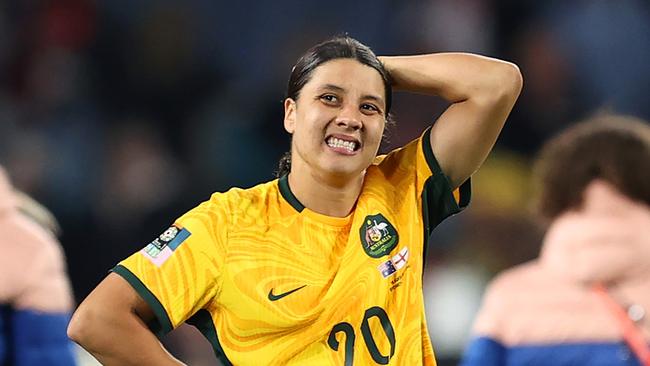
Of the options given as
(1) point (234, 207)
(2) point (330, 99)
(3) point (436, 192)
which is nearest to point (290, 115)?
(2) point (330, 99)

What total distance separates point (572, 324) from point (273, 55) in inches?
169

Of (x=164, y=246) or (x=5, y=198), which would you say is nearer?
(x=164, y=246)

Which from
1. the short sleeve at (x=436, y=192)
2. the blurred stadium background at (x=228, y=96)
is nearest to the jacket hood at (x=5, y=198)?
the short sleeve at (x=436, y=192)

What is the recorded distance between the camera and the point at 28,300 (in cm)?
399

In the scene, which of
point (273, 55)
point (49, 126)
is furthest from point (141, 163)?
point (273, 55)

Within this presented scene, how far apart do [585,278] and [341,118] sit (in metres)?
1.01

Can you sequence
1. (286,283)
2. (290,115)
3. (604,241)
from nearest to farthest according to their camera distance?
(286,283) → (290,115) → (604,241)

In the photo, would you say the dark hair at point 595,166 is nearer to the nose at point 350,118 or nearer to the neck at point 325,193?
the neck at point 325,193

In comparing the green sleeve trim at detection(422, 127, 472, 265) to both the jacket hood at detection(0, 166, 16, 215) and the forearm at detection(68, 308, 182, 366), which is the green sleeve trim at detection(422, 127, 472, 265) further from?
the jacket hood at detection(0, 166, 16, 215)

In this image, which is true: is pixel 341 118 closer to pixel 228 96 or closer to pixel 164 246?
pixel 164 246

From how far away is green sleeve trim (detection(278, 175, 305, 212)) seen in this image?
3353mm

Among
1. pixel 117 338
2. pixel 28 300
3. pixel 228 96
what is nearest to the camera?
pixel 117 338

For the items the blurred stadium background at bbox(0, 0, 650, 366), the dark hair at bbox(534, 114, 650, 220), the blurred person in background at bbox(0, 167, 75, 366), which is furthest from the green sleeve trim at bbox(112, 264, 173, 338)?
the blurred stadium background at bbox(0, 0, 650, 366)

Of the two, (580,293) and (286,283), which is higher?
(286,283)
